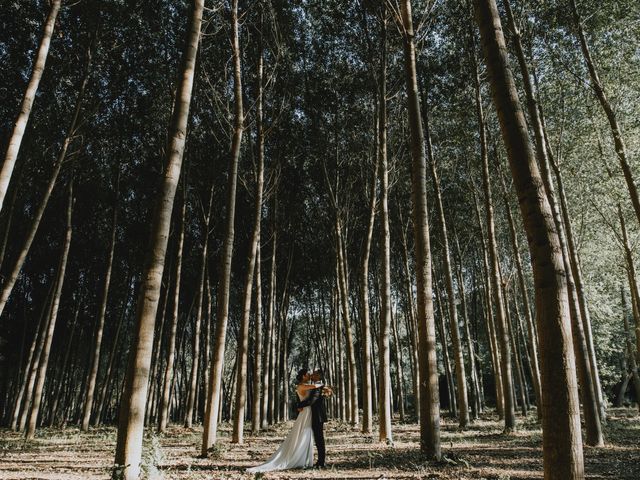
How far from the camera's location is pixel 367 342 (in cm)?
1202

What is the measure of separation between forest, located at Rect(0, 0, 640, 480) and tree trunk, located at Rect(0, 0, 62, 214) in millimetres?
40

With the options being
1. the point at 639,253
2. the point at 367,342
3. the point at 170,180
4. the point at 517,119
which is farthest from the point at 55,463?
the point at 639,253

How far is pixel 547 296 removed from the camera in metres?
3.09

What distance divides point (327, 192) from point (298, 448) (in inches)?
443

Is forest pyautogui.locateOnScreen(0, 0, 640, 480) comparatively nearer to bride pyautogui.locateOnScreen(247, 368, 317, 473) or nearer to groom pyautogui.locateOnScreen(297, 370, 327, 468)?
bride pyautogui.locateOnScreen(247, 368, 317, 473)

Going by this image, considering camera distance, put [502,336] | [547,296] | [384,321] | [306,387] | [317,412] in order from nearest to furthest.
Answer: [547,296]
[317,412]
[306,387]
[384,321]
[502,336]

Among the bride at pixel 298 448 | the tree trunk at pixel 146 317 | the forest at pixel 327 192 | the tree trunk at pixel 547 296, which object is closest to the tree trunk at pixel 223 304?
the forest at pixel 327 192

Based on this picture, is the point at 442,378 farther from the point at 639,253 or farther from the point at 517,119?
the point at 517,119

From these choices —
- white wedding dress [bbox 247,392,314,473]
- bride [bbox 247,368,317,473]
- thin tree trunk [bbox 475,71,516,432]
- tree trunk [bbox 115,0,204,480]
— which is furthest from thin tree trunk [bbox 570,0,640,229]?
tree trunk [bbox 115,0,204,480]

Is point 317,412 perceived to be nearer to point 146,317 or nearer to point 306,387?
point 306,387

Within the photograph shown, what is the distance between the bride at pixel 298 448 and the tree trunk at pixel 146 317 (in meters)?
2.73

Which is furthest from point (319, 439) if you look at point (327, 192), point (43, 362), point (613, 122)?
point (327, 192)

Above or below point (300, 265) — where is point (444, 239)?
below

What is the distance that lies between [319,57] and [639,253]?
55.3ft
